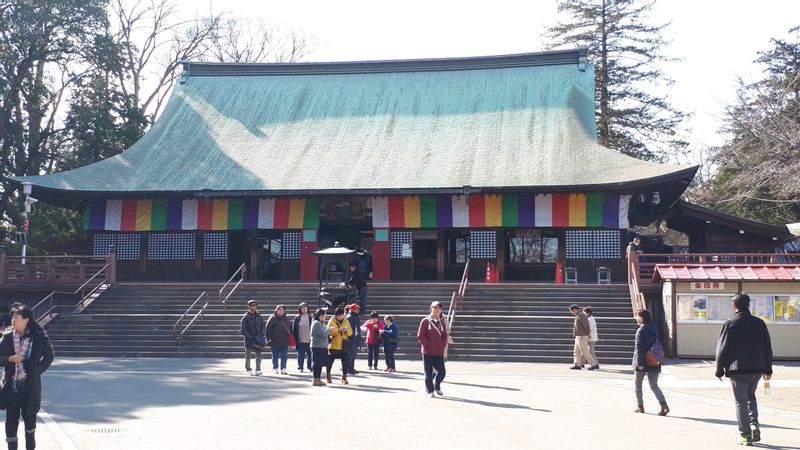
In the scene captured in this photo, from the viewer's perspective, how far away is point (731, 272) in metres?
21.8

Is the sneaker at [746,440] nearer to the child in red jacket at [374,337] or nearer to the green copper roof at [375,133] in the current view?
the child in red jacket at [374,337]

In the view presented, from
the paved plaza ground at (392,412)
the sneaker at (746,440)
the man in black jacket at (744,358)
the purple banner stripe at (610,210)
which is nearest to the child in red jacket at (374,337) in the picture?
the paved plaza ground at (392,412)

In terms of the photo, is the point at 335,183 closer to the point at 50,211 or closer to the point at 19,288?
the point at 19,288

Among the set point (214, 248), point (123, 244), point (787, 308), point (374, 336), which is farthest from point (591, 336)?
point (123, 244)

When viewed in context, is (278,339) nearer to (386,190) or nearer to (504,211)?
(386,190)

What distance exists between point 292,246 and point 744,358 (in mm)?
23115

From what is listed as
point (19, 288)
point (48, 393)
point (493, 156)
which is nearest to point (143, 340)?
point (19, 288)

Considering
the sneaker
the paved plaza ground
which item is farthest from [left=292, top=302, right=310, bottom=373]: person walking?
the sneaker

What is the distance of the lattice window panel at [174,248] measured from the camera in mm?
32000

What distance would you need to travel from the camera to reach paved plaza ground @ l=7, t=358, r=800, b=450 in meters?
10.0

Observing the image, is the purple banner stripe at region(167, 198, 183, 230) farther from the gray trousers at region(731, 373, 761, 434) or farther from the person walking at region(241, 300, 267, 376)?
the gray trousers at region(731, 373, 761, 434)

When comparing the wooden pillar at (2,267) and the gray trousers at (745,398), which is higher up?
the wooden pillar at (2,267)

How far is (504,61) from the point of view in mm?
37906

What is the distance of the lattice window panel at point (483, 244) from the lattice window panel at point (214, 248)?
29.8 ft
